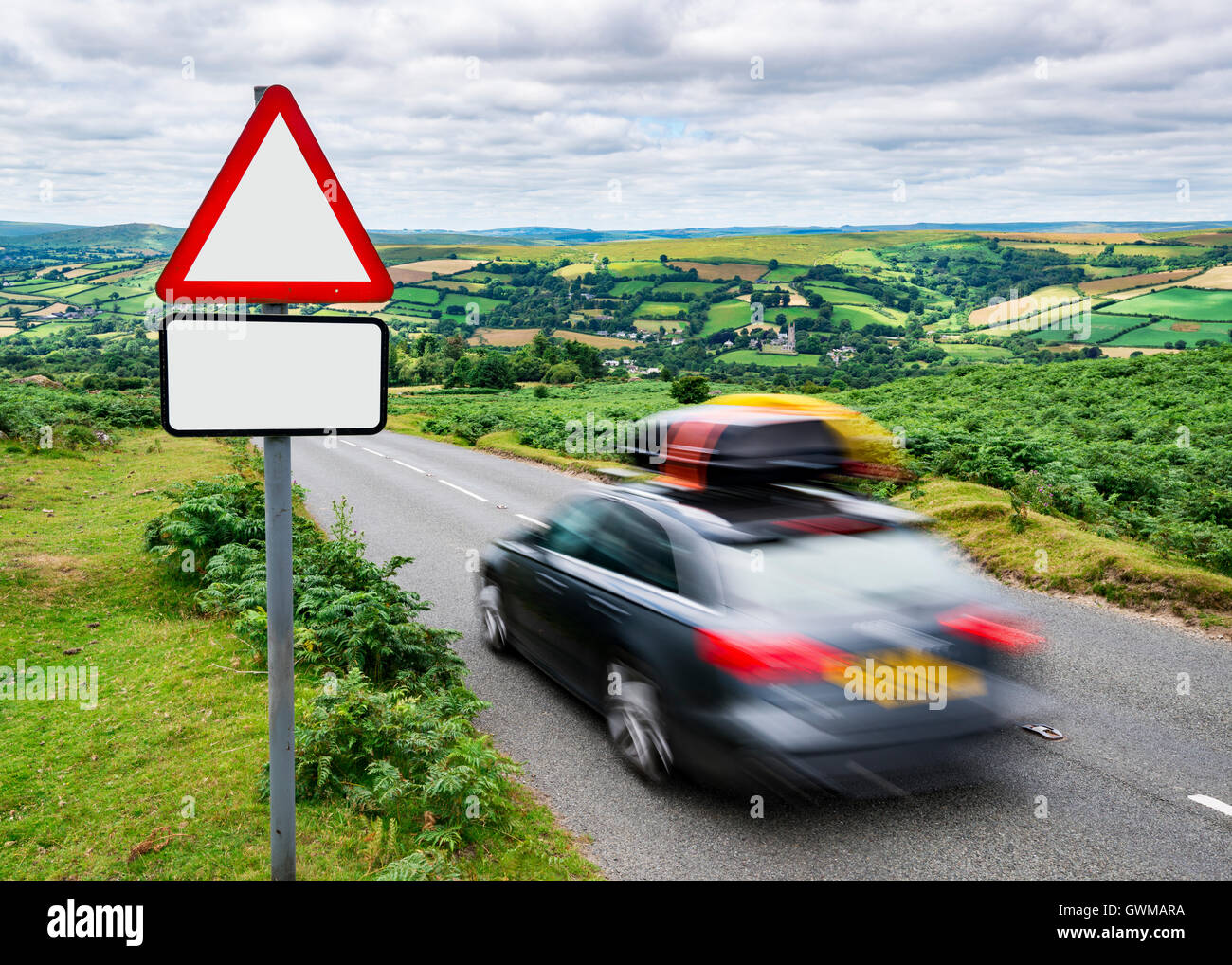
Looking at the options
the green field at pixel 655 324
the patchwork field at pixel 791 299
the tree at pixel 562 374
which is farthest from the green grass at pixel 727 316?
the tree at pixel 562 374

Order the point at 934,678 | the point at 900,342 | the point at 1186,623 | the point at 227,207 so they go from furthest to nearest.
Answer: the point at 900,342, the point at 1186,623, the point at 934,678, the point at 227,207

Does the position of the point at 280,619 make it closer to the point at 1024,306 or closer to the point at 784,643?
the point at 784,643

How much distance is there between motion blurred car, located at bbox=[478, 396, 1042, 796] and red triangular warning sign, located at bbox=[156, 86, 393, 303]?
8.78ft

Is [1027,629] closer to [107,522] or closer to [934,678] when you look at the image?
[934,678]

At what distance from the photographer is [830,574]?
449 cm

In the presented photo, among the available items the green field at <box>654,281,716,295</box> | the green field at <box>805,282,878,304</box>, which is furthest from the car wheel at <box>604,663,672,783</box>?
the green field at <box>654,281,716,295</box>

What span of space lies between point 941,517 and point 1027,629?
6.68 metres

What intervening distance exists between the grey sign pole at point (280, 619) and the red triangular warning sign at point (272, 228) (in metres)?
0.10

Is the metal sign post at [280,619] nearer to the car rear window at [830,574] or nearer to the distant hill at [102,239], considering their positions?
the car rear window at [830,574]

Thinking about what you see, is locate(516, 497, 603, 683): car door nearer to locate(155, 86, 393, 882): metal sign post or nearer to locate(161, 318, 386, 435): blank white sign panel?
locate(155, 86, 393, 882): metal sign post

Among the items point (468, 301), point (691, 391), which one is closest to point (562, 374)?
point (691, 391)

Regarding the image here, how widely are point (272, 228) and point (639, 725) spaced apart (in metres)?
3.42

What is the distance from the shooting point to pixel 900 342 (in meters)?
81.1

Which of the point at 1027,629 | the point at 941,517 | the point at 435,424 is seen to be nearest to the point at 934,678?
the point at 1027,629
